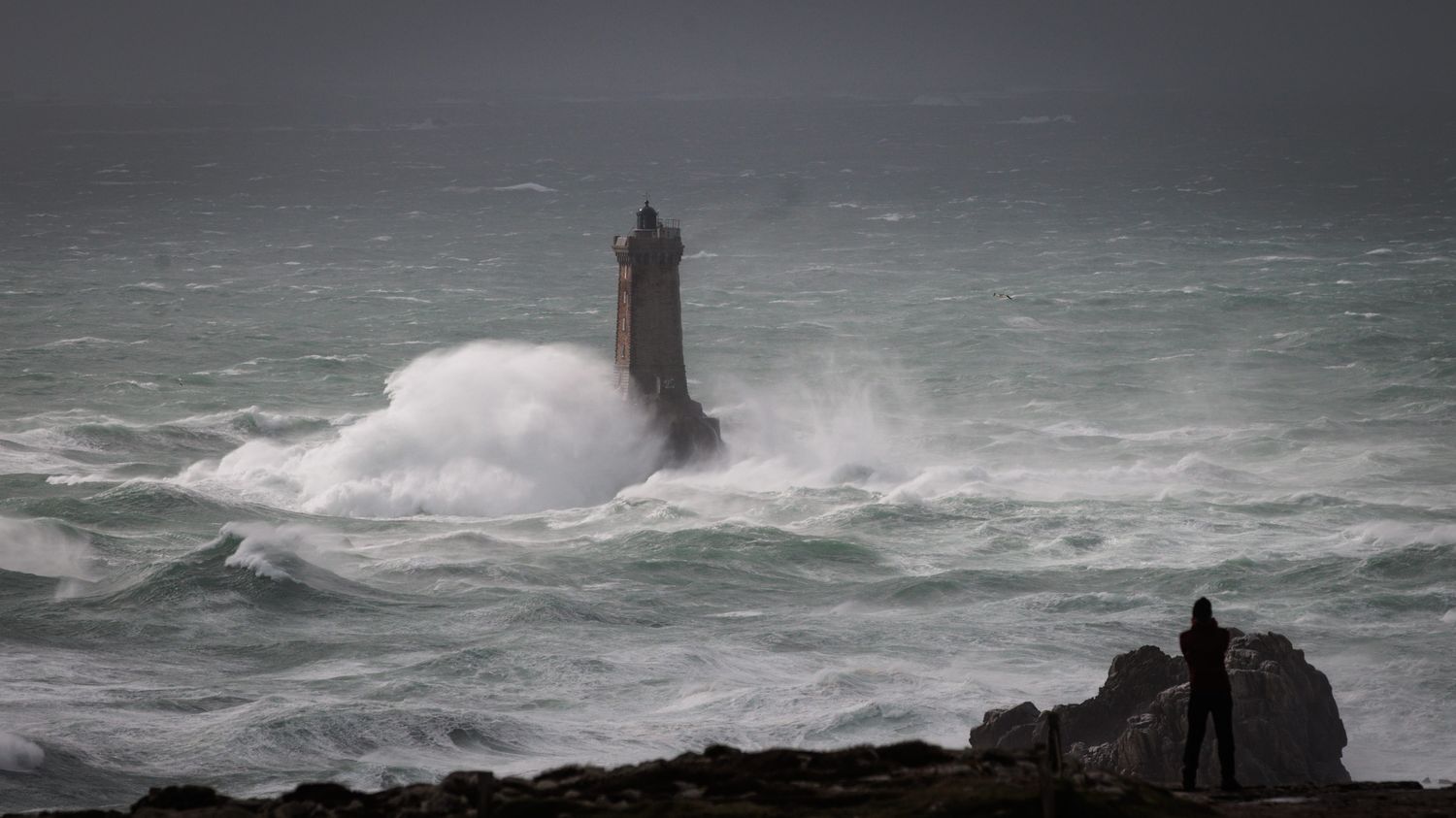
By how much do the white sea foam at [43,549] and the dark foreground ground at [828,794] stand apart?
963 inches

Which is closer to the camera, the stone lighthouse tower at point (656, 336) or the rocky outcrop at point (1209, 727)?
the rocky outcrop at point (1209, 727)

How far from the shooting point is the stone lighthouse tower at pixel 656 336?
2108 inches

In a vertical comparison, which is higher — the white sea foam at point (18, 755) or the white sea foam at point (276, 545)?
the white sea foam at point (276, 545)

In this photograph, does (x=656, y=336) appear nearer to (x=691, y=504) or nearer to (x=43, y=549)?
(x=691, y=504)

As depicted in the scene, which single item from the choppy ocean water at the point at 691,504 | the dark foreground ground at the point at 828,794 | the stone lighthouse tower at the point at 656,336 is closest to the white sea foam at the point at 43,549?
the choppy ocean water at the point at 691,504

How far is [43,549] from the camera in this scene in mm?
43594

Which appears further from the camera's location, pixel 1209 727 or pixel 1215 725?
pixel 1209 727

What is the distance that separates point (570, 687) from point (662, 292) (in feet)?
71.2

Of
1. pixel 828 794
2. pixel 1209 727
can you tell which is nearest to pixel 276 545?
pixel 1209 727

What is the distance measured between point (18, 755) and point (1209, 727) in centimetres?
1806

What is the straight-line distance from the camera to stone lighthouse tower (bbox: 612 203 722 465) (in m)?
53.5

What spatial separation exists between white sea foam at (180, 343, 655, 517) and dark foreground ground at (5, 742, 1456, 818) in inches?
1380

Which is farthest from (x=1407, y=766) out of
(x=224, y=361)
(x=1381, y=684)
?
(x=224, y=361)

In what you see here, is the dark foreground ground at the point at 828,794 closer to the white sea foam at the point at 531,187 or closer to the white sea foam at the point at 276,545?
the white sea foam at the point at 276,545
